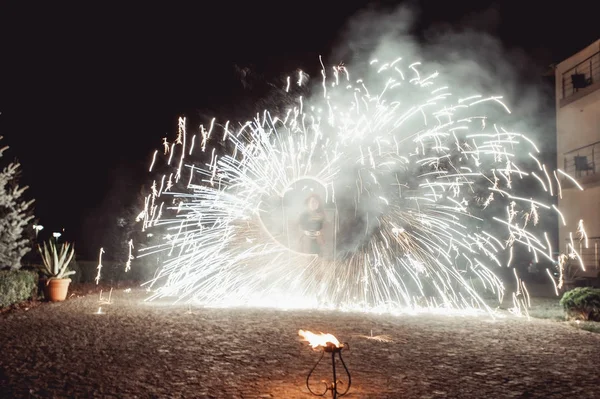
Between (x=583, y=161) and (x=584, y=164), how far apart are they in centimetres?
15

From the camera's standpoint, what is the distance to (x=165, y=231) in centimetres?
2264

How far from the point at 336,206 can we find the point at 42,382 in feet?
29.6

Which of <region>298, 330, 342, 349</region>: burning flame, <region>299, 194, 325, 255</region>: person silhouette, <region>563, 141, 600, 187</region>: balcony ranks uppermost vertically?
<region>563, 141, 600, 187</region>: balcony

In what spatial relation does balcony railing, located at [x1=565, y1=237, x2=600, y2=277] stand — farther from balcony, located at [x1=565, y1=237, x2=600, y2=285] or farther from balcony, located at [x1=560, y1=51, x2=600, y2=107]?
balcony, located at [x1=560, y1=51, x2=600, y2=107]

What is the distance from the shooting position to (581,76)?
21.1 meters

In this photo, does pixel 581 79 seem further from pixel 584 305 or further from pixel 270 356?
pixel 270 356

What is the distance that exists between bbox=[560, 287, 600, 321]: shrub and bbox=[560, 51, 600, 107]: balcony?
10.7 m

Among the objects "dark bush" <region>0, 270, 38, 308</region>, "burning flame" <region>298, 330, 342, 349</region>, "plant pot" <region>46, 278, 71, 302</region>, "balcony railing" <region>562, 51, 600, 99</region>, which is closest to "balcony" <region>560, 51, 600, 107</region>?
"balcony railing" <region>562, 51, 600, 99</region>

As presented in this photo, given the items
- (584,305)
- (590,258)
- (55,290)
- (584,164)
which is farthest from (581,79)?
(55,290)

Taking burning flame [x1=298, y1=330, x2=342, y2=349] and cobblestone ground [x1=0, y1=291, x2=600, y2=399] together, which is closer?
burning flame [x1=298, y1=330, x2=342, y2=349]

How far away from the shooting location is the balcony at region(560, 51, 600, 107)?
20359 mm

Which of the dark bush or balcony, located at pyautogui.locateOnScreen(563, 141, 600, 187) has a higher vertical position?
balcony, located at pyautogui.locateOnScreen(563, 141, 600, 187)

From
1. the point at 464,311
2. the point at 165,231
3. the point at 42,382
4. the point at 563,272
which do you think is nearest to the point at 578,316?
the point at 464,311

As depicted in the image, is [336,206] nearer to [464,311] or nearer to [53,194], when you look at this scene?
[464,311]
